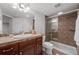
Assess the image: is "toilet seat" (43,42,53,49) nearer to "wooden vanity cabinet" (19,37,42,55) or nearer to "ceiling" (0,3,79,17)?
"wooden vanity cabinet" (19,37,42,55)

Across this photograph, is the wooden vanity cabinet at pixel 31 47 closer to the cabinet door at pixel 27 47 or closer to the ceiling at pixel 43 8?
the cabinet door at pixel 27 47

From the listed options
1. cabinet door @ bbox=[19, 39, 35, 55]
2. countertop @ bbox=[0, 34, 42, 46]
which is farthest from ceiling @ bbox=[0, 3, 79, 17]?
cabinet door @ bbox=[19, 39, 35, 55]

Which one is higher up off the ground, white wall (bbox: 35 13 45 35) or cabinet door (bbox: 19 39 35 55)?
white wall (bbox: 35 13 45 35)

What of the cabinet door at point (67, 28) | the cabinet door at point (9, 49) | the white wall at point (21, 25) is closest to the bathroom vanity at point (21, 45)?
the cabinet door at point (9, 49)

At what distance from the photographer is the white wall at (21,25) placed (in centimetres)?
149

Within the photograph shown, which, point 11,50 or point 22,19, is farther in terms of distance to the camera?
point 22,19

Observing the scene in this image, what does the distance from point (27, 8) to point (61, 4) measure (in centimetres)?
52

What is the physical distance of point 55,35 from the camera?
1.56 metres

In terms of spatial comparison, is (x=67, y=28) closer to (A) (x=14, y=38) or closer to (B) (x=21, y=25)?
(B) (x=21, y=25)

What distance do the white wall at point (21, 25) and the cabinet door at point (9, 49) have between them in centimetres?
24

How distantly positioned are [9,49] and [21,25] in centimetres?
40

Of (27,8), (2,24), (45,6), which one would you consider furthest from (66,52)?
(2,24)

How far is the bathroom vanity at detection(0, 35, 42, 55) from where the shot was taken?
132cm
